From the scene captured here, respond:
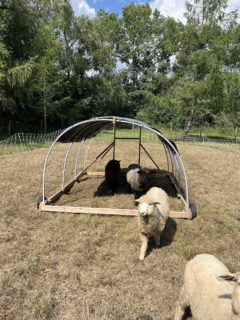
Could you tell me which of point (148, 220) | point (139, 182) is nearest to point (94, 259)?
point (148, 220)

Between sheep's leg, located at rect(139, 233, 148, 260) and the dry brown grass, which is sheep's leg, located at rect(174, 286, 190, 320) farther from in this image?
sheep's leg, located at rect(139, 233, 148, 260)

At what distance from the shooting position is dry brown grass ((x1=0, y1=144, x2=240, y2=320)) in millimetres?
4359

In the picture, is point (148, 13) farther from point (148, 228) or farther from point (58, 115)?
point (148, 228)

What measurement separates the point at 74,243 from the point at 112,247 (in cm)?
69

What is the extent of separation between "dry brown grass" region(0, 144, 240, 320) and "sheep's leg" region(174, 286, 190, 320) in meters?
0.30

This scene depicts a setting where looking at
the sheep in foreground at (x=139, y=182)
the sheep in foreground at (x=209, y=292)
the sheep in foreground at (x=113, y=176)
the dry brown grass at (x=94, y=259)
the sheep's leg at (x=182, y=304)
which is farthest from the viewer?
the sheep in foreground at (x=113, y=176)

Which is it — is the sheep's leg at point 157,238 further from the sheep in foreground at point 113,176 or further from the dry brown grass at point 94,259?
the sheep in foreground at point 113,176

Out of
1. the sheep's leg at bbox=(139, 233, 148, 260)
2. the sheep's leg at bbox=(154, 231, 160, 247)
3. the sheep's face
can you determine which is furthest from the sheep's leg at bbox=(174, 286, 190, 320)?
the sheep's leg at bbox=(154, 231, 160, 247)

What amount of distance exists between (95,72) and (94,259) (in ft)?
110

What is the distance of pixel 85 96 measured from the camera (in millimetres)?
36031

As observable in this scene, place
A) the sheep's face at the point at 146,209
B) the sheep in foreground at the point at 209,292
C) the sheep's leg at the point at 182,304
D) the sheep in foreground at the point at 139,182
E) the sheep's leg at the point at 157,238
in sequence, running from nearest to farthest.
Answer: the sheep in foreground at the point at 209,292 < the sheep's leg at the point at 182,304 < the sheep's face at the point at 146,209 < the sheep's leg at the point at 157,238 < the sheep in foreground at the point at 139,182

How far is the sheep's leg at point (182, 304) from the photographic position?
3.74 m

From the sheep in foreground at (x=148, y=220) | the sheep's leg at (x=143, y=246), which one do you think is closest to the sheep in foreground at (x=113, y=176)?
the sheep in foreground at (x=148, y=220)

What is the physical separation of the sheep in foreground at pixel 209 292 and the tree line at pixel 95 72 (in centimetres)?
1689
